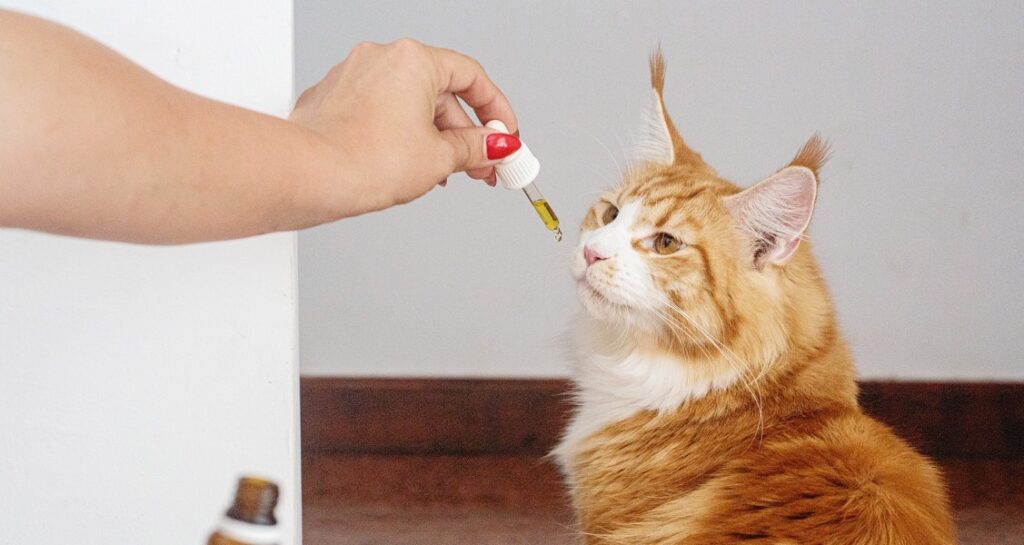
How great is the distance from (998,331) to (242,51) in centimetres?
220

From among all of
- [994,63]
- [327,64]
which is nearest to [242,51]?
[327,64]

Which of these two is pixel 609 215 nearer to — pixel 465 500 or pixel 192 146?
pixel 192 146

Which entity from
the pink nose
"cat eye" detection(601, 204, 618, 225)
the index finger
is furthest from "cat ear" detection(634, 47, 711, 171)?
the index finger

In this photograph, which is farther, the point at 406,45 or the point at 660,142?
the point at 660,142

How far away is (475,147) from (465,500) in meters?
1.44

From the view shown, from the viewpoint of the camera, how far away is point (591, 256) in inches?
51.1

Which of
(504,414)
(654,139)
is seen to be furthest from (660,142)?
(504,414)

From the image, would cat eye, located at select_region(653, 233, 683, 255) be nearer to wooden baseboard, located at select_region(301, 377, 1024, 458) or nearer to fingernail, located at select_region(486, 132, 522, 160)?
fingernail, located at select_region(486, 132, 522, 160)

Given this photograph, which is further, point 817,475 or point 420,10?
point 420,10

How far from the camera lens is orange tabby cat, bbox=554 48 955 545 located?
3.74 feet

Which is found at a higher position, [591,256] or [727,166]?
[727,166]

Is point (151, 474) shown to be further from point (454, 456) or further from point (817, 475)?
point (454, 456)

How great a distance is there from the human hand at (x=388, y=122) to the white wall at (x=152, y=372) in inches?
4.8

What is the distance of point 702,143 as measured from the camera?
2381 millimetres
